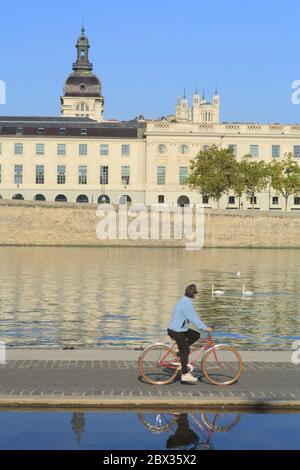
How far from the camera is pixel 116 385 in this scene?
16969 millimetres

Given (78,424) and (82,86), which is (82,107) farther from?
(78,424)

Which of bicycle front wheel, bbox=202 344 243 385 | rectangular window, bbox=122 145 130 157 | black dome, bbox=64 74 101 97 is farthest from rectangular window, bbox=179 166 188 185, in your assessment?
bicycle front wheel, bbox=202 344 243 385

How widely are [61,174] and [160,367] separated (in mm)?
106641

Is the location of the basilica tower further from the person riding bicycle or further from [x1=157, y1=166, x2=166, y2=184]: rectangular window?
the person riding bicycle

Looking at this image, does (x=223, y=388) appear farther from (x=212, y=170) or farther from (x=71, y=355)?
(x=212, y=170)

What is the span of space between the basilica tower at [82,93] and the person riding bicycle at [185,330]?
171779 mm

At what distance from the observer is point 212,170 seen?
110 meters

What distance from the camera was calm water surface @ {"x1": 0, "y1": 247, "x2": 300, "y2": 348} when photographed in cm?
2811

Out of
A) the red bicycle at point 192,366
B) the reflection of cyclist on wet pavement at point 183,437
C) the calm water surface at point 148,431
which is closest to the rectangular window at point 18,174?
the red bicycle at point 192,366

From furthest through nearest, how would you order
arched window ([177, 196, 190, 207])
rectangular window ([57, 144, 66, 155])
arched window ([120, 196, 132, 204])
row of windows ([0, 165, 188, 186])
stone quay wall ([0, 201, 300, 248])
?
1. arched window ([177, 196, 190, 207])
2. row of windows ([0, 165, 188, 186])
3. arched window ([120, 196, 132, 204])
4. rectangular window ([57, 144, 66, 155])
5. stone quay wall ([0, 201, 300, 248])

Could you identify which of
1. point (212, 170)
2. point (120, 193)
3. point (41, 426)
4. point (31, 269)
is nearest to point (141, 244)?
point (212, 170)

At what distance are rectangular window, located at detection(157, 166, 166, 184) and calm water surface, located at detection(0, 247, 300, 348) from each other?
52625 mm

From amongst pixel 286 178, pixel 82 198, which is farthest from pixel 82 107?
pixel 286 178

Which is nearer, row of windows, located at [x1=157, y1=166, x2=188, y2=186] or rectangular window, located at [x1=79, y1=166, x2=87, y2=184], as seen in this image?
row of windows, located at [x1=157, y1=166, x2=188, y2=186]
